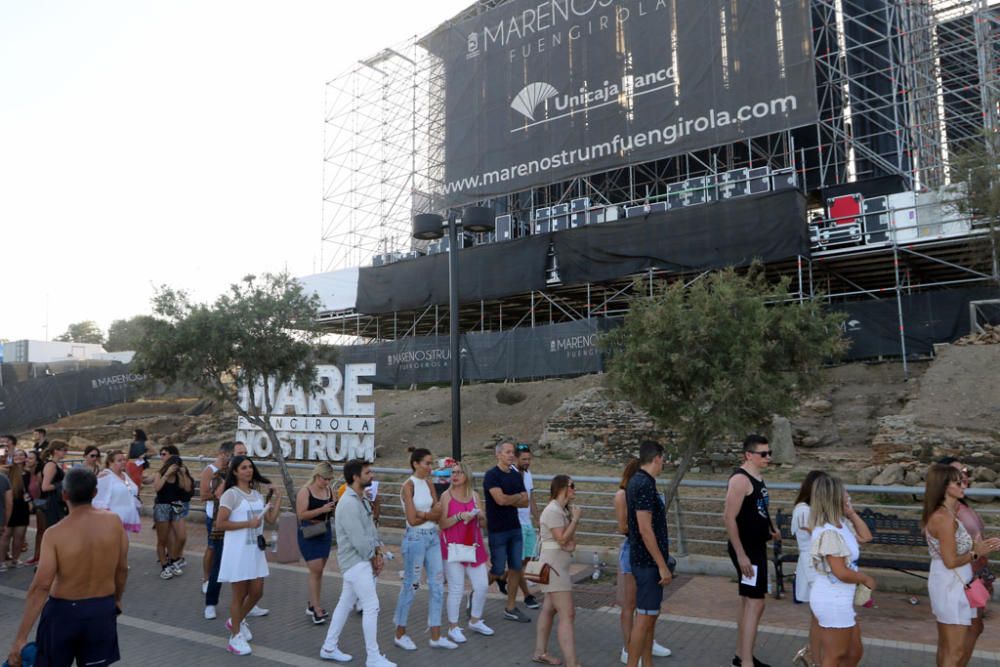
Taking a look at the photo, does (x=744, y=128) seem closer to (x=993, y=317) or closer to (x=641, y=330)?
(x=993, y=317)

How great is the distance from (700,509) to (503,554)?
633 centimetres

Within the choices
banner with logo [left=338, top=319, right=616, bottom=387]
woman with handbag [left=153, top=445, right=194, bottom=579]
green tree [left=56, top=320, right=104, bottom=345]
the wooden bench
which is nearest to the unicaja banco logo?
banner with logo [left=338, top=319, right=616, bottom=387]

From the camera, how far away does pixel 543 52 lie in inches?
1097

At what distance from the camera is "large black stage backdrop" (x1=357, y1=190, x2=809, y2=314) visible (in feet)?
68.6

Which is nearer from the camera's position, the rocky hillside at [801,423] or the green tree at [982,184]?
the rocky hillside at [801,423]

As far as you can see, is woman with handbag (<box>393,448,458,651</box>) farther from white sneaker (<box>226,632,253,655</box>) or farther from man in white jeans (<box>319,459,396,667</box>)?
white sneaker (<box>226,632,253,655</box>)

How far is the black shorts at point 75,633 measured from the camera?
4004 mm

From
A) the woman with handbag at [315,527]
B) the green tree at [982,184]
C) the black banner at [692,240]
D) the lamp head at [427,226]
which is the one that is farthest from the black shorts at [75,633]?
the black banner at [692,240]

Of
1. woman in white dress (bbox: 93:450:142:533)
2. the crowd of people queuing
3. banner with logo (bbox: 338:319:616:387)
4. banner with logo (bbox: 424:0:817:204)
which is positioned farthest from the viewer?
banner with logo (bbox: 424:0:817:204)

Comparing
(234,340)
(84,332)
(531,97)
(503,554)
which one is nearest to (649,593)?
(503,554)

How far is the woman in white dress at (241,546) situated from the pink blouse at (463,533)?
155 cm

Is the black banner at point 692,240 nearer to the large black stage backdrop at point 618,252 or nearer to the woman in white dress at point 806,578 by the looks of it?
the large black stage backdrop at point 618,252

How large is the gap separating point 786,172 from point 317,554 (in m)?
20.1

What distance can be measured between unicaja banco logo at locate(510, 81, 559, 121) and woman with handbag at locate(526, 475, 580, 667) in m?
23.9
